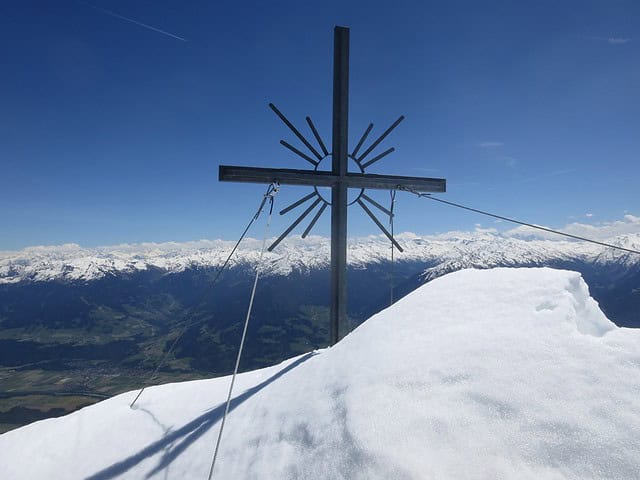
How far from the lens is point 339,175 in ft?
25.8

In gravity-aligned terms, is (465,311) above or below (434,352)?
above

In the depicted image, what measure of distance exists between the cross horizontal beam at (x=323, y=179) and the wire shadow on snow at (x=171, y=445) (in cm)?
434

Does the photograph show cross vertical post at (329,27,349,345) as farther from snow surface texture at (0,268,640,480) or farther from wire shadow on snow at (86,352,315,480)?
wire shadow on snow at (86,352,315,480)

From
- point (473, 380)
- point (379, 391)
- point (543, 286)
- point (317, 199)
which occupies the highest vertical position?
point (317, 199)

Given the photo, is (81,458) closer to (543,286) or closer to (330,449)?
(330,449)

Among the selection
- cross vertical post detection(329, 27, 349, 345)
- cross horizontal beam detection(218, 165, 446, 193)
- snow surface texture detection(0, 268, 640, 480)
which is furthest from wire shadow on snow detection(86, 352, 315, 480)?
cross horizontal beam detection(218, 165, 446, 193)

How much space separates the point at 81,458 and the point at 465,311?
622 centimetres

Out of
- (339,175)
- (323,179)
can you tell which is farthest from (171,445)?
(339,175)

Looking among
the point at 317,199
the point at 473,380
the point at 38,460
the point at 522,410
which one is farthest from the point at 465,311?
the point at 38,460

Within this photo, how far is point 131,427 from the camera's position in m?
5.63

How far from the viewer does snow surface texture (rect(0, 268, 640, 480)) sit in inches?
95.7

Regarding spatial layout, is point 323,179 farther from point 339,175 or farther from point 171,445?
point 171,445

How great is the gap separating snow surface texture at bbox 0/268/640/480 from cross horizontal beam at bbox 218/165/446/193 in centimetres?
329

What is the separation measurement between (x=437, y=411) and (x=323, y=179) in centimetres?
575
